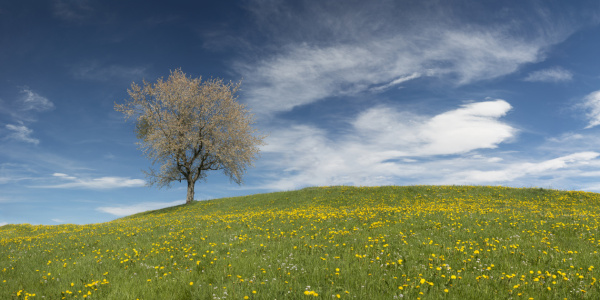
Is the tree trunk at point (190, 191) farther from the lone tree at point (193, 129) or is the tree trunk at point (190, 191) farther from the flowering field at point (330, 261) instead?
the flowering field at point (330, 261)

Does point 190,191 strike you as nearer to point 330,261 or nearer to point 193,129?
point 193,129

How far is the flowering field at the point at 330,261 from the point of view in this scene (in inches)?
291

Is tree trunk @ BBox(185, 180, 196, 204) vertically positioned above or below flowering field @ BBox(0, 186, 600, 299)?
above

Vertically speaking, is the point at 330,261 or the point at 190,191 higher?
the point at 190,191

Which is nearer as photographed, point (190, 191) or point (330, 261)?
point (330, 261)

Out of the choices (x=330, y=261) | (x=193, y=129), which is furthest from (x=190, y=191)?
(x=330, y=261)

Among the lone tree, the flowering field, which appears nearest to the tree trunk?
Result: the lone tree

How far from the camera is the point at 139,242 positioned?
47.3 ft

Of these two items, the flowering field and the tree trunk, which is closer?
the flowering field

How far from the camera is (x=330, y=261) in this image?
29.9ft

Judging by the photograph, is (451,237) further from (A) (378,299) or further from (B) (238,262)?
(B) (238,262)

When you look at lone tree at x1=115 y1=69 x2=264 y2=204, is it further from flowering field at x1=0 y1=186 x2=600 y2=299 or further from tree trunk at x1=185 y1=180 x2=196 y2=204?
flowering field at x1=0 y1=186 x2=600 y2=299

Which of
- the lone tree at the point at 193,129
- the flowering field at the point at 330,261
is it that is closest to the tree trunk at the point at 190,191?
the lone tree at the point at 193,129

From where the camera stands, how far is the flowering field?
7.39 m
